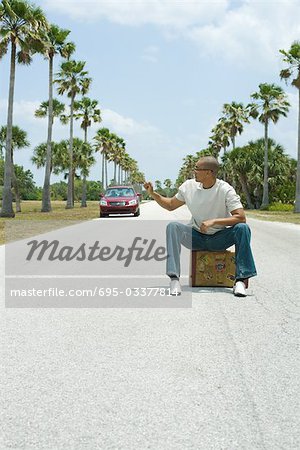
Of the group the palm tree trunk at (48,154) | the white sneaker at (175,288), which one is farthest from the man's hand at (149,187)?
the palm tree trunk at (48,154)

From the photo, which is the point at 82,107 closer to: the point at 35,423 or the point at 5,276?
the point at 5,276

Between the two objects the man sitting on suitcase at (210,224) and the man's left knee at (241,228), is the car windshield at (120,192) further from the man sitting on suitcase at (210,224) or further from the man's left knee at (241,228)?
the man's left knee at (241,228)

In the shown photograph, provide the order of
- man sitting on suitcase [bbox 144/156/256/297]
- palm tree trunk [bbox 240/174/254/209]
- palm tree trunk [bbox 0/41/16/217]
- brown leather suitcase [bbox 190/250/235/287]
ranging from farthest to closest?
palm tree trunk [bbox 240/174/254/209]
palm tree trunk [bbox 0/41/16/217]
brown leather suitcase [bbox 190/250/235/287]
man sitting on suitcase [bbox 144/156/256/297]

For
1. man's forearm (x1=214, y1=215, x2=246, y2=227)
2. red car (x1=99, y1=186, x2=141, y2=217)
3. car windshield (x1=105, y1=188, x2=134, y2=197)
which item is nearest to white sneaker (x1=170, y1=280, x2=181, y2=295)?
man's forearm (x1=214, y1=215, x2=246, y2=227)

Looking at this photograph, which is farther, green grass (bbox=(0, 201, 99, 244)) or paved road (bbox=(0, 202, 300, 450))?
green grass (bbox=(0, 201, 99, 244))

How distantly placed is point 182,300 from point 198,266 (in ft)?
2.65

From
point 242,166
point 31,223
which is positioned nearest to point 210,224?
point 31,223

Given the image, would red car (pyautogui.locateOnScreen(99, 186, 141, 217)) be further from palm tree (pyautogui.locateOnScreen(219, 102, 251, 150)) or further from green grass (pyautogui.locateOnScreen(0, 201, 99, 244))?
palm tree (pyautogui.locateOnScreen(219, 102, 251, 150))

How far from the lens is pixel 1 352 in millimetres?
4707

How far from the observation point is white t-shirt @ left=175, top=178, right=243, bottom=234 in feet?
23.7

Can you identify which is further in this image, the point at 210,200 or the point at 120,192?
the point at 120,192

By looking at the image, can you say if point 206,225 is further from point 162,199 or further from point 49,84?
point 49,84

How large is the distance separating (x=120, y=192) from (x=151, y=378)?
30077mm

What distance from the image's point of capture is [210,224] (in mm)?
7039
